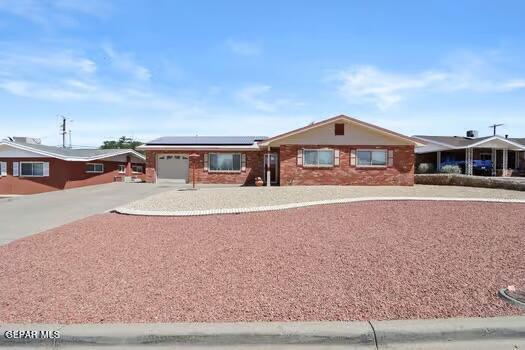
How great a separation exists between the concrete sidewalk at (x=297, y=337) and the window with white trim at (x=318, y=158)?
19.2 metres

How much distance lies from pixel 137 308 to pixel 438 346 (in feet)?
10.1

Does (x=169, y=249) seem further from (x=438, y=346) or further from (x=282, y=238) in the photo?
(x=438, y=346)

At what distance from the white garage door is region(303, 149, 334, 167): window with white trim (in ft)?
29.3

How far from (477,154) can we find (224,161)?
20413mm

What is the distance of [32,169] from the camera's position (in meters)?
27.8

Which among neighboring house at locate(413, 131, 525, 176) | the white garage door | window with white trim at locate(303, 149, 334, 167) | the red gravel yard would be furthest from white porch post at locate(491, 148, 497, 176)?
the red gravel yard

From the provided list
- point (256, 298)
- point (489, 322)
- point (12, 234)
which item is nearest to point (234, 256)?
point (256, 298)

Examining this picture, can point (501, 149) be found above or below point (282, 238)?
above

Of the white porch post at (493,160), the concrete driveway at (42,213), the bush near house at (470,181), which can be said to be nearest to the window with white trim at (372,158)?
the bush near house at (470,181)

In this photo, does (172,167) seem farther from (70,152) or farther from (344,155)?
(344,155)

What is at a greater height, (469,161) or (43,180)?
(469,161)

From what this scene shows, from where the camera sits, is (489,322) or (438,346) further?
(489,322)

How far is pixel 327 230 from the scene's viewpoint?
8.66 metres

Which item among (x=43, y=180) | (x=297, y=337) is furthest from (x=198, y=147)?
(x=297, y=337)
